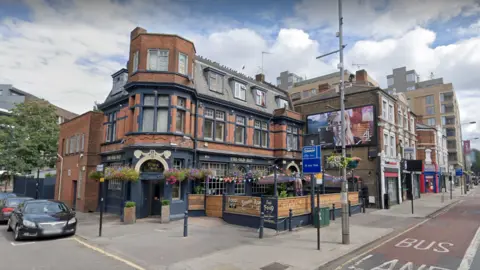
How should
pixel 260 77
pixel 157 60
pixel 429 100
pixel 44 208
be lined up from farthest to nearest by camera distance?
pixel 429 100 < pixel 260 77 < pixel 157 60 < pixel 44 208

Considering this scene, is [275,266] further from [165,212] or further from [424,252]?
[165,212]

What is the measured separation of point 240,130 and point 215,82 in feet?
13.5

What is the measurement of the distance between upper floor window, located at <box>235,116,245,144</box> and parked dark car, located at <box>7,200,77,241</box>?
41.1 feet

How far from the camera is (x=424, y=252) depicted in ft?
31.7

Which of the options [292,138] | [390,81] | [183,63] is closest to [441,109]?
[390,81]

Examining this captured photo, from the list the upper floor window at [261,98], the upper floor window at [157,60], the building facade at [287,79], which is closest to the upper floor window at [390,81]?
the building facade at [287,79]

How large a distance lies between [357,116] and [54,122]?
35779 millimetres

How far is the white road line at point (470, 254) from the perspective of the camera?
8.10 metres

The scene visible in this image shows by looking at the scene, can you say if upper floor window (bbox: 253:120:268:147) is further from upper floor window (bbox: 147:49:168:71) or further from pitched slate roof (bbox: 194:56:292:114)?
upper floor window (bbox: 147:49:168:71)

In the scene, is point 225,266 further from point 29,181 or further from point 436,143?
point 436,143

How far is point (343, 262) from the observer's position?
8586mm

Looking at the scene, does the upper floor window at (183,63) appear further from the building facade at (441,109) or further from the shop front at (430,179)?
the building facade at (441,109)

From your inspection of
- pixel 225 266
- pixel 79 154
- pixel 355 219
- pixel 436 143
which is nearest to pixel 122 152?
pixel 79 154

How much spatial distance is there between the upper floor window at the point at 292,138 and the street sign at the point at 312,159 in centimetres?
1505
